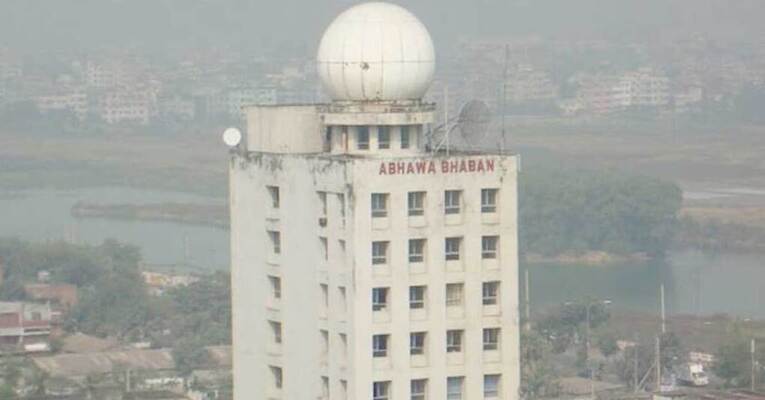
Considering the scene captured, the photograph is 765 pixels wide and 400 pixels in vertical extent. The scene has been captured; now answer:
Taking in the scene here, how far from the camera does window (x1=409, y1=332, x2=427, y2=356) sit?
10688 millimetres

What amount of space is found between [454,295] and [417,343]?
0.75 ft

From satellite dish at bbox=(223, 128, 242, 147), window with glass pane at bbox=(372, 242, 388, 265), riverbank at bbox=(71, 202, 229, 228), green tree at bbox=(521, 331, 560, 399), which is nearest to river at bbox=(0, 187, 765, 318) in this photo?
riverbank at bbox=(71, 202, 229, 228)

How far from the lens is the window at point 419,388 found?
1071 centimetres

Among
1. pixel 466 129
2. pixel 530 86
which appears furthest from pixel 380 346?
pixel 530 86

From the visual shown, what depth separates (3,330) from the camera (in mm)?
Answer: 30953

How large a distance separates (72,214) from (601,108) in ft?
73.2

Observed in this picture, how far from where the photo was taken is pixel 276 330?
1105cm

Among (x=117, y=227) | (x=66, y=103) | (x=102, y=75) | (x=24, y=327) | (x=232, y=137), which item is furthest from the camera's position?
(x=102, y=75)

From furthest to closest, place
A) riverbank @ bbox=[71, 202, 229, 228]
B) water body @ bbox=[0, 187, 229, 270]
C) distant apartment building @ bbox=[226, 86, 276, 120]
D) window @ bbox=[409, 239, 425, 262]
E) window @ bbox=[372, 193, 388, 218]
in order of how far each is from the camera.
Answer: distant apartment building @ bbox=[226, 86, 276, 120], riverbank @ bbox=[71, 202, 229, 228], water body @ bbox=[0, 187, 229, 270], window @ bbox=[409, 239, 425, 262], window @ bbox=[372, 193, 388, 218]

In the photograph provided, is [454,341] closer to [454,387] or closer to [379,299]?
[454,387]

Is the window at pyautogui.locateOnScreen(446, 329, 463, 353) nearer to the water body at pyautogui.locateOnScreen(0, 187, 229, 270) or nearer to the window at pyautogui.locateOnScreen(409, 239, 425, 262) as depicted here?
the window at pyautogui.locateOnScreen(409, 239, 425, 262)

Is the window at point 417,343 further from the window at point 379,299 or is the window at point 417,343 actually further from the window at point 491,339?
the window at point 491,339

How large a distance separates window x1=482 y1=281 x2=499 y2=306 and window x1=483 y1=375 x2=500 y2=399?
268 millimetres

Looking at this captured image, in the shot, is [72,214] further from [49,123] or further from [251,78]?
[251,78]
